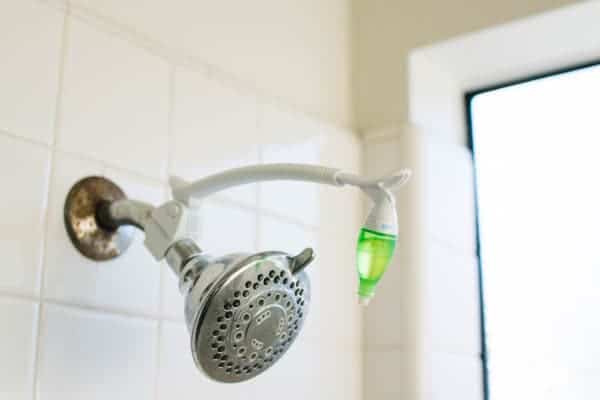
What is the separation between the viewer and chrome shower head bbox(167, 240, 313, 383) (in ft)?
2.71

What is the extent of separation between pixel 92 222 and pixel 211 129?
9.5 inches

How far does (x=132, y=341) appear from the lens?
993mm

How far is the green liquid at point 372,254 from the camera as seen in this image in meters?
0.85

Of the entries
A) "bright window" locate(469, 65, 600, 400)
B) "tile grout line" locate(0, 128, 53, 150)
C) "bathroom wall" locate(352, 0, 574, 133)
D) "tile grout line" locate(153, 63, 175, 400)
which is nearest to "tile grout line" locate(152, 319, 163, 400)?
"tile grout line" locate(153, 63, 175, 400)

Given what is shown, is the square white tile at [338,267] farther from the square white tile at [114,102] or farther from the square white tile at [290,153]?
the square white tile at [114,102]

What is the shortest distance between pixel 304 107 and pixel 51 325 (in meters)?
0.55

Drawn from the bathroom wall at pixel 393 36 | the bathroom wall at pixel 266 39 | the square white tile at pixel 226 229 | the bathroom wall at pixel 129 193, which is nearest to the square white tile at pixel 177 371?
the bathroom wall at pixel 129 193

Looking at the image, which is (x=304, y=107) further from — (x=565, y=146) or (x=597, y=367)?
(x=597, y=367)

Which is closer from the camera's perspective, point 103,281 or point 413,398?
point 103,281

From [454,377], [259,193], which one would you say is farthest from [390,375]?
[259,193]

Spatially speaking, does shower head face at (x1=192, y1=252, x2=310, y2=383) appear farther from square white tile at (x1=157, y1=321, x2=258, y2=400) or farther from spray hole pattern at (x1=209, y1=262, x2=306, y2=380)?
square white tile at (x1=157, y1=321, x2=258, y2=400)

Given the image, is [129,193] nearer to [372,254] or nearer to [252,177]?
[252,177]

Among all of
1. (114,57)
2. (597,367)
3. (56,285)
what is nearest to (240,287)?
(56,285)

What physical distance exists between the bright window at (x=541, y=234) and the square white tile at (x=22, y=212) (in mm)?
812
